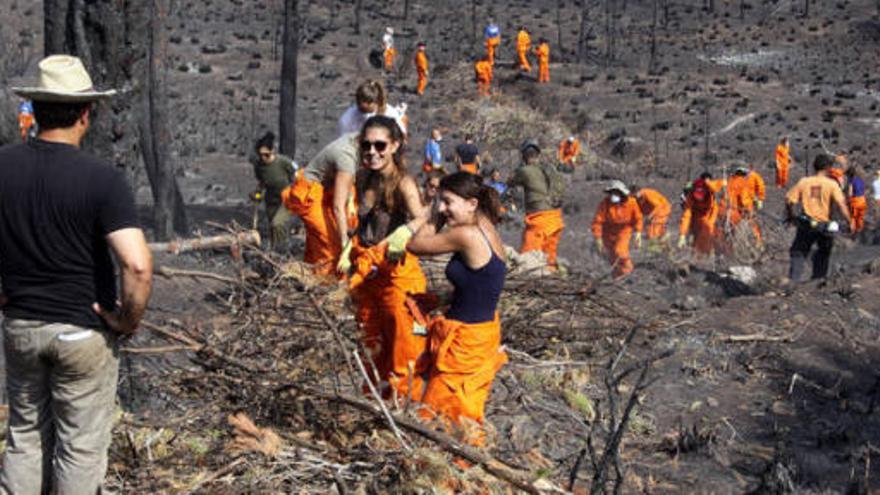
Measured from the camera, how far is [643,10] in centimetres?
5759

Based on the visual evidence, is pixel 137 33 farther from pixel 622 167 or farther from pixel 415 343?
pixel 622 167

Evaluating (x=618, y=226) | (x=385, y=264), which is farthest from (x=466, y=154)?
(x=385, y=264)

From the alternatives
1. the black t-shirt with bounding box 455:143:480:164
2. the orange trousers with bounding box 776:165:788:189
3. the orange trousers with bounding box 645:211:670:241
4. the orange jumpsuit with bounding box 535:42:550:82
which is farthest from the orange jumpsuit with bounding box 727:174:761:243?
the orange jumpsuit with bounding box 535:42:550:82

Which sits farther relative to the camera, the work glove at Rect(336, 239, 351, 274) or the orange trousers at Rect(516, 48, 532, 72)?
the orange trousers at Rect(516, 48, 532, 72)

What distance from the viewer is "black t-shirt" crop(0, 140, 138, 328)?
3.50 meters

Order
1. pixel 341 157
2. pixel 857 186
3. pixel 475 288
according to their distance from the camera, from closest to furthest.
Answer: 1. pixel 475 288
2. pixel 341 157
3. pixel 857 186

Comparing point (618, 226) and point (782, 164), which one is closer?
point (618, 226)

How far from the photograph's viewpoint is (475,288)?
5.00 metres

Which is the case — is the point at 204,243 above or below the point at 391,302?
above

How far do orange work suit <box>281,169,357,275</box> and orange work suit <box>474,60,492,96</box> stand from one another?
24.2m

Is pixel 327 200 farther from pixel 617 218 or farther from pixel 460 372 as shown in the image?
pixel 617 218

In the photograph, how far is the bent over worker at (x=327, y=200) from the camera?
21.8 feet

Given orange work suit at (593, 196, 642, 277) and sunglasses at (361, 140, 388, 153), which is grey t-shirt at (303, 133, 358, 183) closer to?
sunglasses at (361, 140, 388, 153)

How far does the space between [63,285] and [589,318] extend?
509 cm
